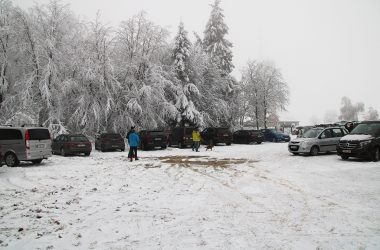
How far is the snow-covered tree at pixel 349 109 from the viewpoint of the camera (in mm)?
130500

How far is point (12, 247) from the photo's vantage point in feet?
17.5

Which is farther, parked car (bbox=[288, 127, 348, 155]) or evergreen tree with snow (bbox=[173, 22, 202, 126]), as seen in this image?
evergreen tree with snow (bbox=[173, 22, 202, 126])

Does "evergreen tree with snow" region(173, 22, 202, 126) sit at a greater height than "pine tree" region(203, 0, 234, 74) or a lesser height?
lesser

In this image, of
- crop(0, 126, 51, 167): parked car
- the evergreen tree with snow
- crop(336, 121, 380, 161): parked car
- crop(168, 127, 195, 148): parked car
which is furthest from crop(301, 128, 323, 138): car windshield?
the evergreen tree with snow

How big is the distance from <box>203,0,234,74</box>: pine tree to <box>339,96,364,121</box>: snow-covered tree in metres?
98.2

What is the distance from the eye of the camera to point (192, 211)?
7.47 m

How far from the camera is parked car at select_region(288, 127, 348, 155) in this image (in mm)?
20141

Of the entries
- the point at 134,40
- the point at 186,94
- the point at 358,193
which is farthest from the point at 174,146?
the point at 358,193

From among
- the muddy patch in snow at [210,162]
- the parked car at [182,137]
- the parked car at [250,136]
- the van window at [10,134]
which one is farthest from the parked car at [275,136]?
the van window at [10,134]

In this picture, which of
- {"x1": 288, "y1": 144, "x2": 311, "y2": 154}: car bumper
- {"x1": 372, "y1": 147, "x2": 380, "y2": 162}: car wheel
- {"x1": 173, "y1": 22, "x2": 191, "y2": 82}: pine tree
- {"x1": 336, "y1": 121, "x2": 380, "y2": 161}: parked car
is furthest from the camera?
{"x1": 173, "y1": 22, "x2": 191, "y2": 82}: pine tree

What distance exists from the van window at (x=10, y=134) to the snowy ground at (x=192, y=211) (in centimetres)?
400

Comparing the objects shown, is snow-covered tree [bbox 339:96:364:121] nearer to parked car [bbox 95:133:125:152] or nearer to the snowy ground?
parked car [bbox 95:133:125:152]

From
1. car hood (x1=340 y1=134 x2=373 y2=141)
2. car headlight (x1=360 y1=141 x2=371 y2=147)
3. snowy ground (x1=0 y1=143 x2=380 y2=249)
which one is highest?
car hood (x1=340 y1=134 x2=373 y2=141)

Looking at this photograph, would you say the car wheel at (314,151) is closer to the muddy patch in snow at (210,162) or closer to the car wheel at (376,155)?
the car wheel at (376,155)
